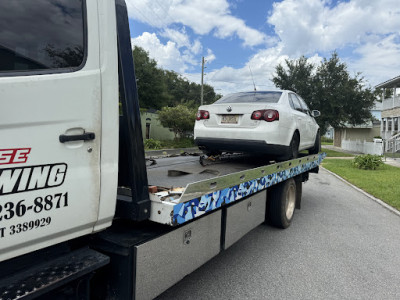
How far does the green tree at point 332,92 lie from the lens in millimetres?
23016

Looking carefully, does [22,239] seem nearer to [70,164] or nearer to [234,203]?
[70,164]

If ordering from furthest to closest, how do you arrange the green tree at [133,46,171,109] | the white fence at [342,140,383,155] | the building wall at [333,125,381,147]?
the building wall at [333,125,381,147]
the green tree at [133,46,171,109]
the white fence at [342,140,383,155]

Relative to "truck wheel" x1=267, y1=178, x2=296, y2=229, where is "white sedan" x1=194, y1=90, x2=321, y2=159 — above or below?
above

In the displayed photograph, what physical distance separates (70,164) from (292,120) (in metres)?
3.71

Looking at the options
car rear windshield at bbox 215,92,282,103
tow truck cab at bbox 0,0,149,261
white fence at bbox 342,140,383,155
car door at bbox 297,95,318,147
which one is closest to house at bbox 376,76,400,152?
white fence at bbox 342,140,383,155

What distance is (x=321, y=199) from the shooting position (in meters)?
7.46

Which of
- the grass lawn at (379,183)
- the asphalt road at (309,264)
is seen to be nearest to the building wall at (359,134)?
the grass lawn at (379,183)

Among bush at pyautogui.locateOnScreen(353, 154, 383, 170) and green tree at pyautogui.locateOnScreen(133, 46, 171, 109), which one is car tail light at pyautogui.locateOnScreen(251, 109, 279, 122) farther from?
green tree at pyautogui.locateOnScreen(133, 46, 171, 109)

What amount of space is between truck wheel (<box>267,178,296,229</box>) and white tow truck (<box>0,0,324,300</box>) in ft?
7.59

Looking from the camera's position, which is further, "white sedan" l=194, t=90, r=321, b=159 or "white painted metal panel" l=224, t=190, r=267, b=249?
"white sedan" l=194, t=90, r=321, b=159

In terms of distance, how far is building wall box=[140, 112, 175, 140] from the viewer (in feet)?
94.8

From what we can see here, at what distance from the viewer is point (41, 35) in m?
1.66

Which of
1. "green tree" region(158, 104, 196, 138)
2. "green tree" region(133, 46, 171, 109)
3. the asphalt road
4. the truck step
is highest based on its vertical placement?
"green tree" region(133, 46, 171, 109)

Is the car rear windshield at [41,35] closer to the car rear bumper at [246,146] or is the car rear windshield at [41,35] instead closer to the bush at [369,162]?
the car rear bumper at [246,146]
